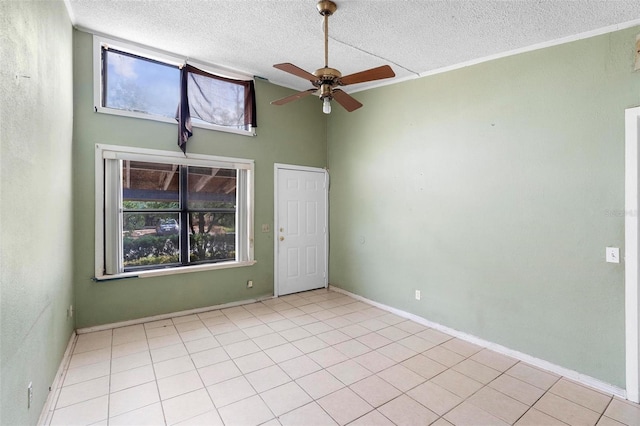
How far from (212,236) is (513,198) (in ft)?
12.2

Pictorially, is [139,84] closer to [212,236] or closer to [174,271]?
[212,236]

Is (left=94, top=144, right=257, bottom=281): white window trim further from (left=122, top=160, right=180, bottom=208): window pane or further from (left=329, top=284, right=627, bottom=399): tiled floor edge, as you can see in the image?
(left=329, top=284, right=627, bottom=399): tiled floor edge

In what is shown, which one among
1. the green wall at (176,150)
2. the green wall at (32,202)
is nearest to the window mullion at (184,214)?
the green wall at (176,150)

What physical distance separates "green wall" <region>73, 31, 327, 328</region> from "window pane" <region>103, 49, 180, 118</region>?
0.18m

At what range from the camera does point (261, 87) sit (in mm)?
4531

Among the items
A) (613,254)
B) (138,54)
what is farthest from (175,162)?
(613,254)

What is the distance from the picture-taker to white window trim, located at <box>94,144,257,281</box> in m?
3.39

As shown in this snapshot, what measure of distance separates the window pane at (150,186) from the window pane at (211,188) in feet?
0.65

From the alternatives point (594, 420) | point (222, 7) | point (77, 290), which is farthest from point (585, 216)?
point (77, 290)

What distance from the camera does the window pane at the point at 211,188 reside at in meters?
4.09

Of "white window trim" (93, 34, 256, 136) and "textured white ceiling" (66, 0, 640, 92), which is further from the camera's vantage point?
"white window trim" (93, 34, 256, 136)

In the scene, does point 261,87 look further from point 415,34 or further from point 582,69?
point 582,69

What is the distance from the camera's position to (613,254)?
100.0 inches

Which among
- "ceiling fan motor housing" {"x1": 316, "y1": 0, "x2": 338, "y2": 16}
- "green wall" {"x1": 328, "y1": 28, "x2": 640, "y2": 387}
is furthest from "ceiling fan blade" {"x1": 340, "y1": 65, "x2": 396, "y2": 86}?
"green wall" {"x1": 328, "y1": 28, "x2": 640, "y2": 387}
